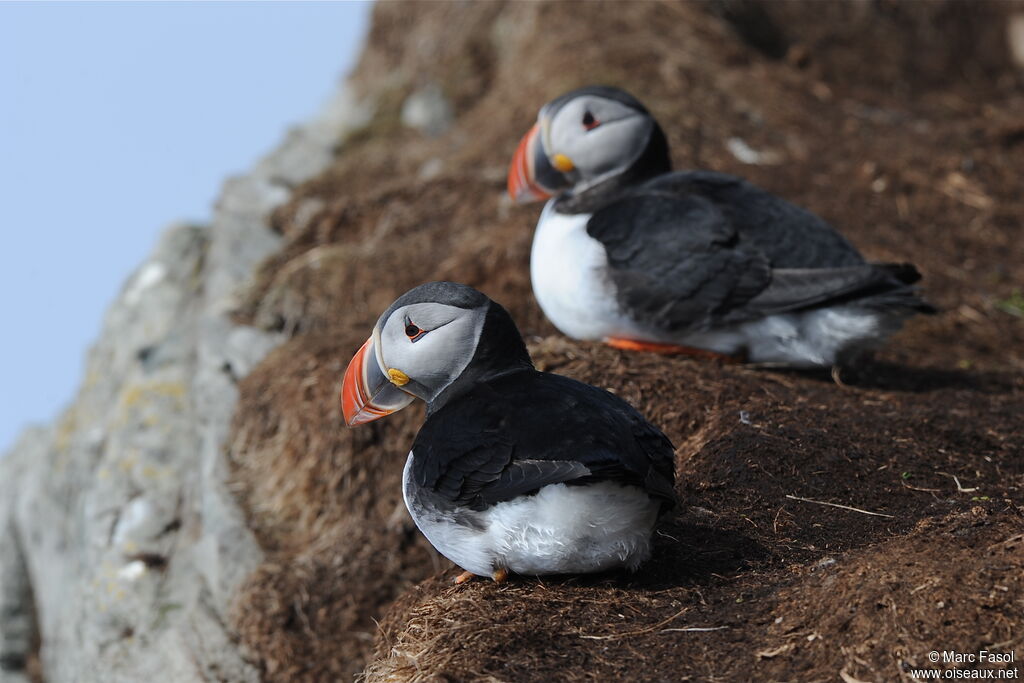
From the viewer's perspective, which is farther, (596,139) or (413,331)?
(596,139)

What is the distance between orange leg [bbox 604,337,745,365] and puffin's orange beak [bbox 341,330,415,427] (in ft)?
6.32

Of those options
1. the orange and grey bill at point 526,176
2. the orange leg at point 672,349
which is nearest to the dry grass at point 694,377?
the orange leg at point 672,349

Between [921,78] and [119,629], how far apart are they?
32.8 feet

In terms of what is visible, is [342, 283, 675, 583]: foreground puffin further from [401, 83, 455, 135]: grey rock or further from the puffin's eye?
[401, 83, 455, 135]: grey rock

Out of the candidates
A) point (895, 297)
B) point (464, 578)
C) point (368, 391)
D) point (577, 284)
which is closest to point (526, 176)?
point (577, 284)

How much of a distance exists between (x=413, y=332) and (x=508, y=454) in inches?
28.7

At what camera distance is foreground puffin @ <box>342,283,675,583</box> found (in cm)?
366

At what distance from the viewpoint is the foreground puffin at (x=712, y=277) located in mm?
5844

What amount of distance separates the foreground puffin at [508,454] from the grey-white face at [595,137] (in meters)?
2.28

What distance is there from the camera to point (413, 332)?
4230mm

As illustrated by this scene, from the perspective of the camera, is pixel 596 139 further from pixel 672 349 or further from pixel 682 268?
pixel 672 349

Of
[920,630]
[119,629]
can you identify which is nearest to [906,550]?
[920,630]

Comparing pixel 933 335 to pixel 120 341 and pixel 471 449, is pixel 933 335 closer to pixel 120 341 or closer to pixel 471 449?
pixel 471 449

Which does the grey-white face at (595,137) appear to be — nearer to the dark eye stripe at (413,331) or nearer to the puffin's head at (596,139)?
the puffin's head at (596,139)
